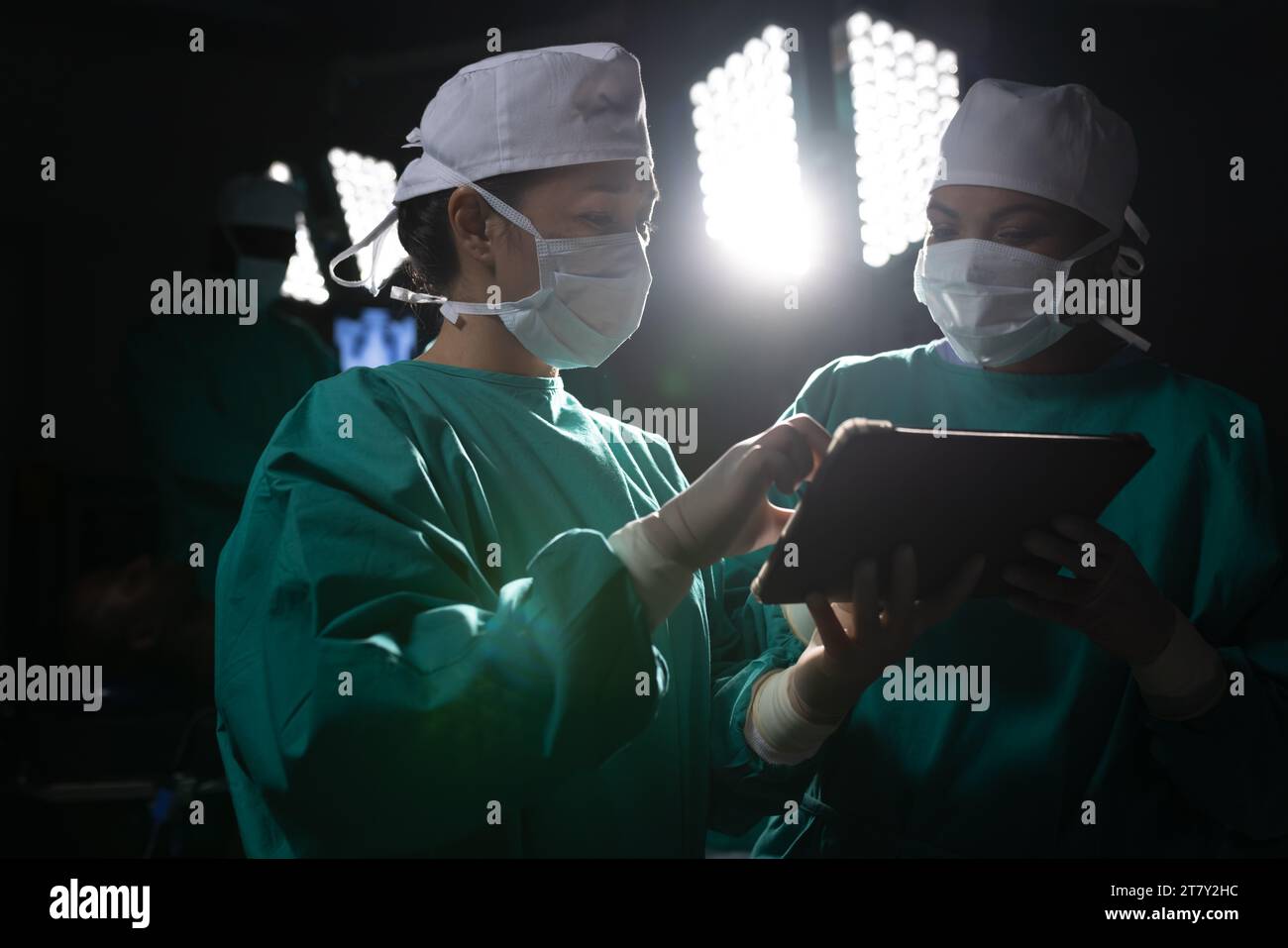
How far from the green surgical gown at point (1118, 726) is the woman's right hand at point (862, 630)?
0.60 ft

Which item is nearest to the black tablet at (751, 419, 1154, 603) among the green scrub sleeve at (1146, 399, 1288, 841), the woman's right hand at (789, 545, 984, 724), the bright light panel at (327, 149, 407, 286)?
the woman's right hand at (789, 545, 984, 724)

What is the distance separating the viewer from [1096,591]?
1159 mm

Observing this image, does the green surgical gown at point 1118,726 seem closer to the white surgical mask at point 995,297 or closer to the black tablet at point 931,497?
the white surgical mask at point 995,297

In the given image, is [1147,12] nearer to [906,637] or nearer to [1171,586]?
[1171,586]

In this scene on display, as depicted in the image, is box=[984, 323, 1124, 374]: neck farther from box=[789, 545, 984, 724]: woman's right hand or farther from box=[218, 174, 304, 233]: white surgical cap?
box=[218, 174, 304, 233]: white surgical cap

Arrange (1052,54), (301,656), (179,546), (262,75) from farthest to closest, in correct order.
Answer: (262,75)
(179,546)
(1052,54)
(301,656)

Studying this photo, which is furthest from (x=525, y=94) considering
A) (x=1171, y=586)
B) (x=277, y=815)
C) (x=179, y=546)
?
(x=179, y=546)

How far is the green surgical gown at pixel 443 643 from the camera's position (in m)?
0.98

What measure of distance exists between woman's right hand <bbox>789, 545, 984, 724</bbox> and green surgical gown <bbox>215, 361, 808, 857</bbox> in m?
0.13

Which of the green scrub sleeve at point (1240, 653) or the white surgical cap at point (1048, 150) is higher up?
the white surgical cap at point (1048, 150)

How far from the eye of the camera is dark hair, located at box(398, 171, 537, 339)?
1.21 m

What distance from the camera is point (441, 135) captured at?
1232mm

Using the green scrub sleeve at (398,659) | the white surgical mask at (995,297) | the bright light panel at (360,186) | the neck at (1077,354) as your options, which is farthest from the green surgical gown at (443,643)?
the bright light panel at (360,186)
